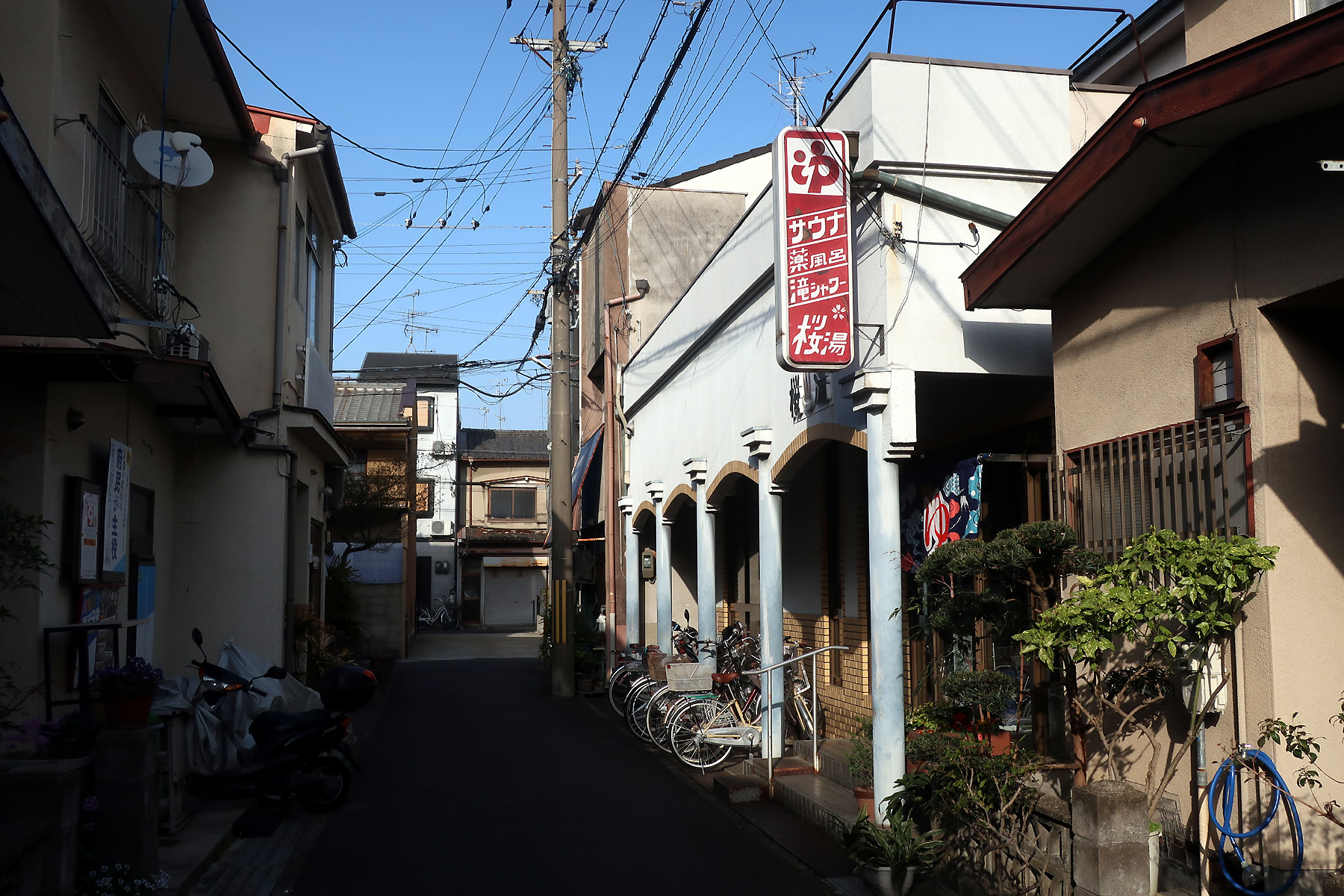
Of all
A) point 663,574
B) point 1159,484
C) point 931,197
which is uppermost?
point 931,197

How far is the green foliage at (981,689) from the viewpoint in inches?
264

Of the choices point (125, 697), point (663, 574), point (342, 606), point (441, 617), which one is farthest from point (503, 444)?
point (125, 697)

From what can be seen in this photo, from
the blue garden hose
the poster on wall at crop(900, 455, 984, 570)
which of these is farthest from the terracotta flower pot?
the blue garden hose

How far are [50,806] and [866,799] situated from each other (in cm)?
573

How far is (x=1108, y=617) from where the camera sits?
5375 millimetres

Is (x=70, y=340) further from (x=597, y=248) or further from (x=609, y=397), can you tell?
(x=597, y=248)

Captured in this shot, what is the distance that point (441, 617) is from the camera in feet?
153

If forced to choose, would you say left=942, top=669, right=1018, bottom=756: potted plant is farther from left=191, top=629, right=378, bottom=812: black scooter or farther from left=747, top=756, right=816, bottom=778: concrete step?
left=191, top=629, right=378, bottom=812: black scooter

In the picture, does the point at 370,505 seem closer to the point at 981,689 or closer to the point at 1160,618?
the point at 981,689

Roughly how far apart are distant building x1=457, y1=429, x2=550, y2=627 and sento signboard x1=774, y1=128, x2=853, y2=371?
40.4 metres

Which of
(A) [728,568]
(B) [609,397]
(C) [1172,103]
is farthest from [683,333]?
(C) [1172,103]

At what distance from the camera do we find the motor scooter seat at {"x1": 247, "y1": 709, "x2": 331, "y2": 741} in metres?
9.83

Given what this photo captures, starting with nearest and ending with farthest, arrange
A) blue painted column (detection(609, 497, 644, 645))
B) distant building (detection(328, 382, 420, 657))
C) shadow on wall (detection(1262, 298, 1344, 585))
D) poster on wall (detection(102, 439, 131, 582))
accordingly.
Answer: shadow on wall (detection(1262, 298, 1344, 585))
poster on wall (detection(102, 439, 131, 582))
blue painted column (detection(609, 497, 644, 645))
distant building (detection(328, 382, 420, 657))

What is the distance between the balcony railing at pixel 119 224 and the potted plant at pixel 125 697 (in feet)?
11.4
